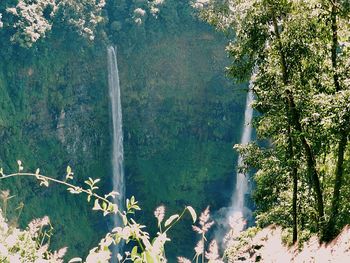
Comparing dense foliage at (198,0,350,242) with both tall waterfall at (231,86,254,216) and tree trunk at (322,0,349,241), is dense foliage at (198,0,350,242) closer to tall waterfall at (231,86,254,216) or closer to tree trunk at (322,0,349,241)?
tree trunk at (322,0,349,241)

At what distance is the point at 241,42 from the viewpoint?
9562mm

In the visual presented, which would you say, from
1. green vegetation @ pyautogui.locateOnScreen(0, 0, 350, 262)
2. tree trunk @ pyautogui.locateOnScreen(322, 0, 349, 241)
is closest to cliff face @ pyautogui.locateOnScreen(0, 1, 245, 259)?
green vegetation @ pyautogui.locateOnScreen(0, 0, 350, 262)

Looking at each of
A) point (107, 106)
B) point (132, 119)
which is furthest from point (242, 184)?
point (107, 106)

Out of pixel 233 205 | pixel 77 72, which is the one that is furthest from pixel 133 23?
pixel 233 205

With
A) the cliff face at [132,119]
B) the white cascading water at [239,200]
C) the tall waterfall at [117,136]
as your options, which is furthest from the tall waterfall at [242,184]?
the tall waterfall at [117,136]

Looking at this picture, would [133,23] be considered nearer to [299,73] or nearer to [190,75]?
[190,75]

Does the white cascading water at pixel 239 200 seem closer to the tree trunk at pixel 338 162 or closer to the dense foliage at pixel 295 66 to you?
the dense foliage at pixel 295 66

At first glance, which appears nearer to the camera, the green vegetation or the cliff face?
the green vegetation

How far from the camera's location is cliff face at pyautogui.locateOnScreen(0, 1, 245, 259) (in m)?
35.4

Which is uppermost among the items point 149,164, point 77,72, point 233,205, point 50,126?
point 77,72

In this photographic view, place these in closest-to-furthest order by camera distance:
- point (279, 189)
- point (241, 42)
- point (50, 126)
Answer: point (241, 42)
point (279, 189)
point (50, 126)

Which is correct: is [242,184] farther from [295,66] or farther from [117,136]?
[295,66]

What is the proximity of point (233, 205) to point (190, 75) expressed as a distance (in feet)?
44.8

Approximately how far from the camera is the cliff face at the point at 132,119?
35.4 metres
